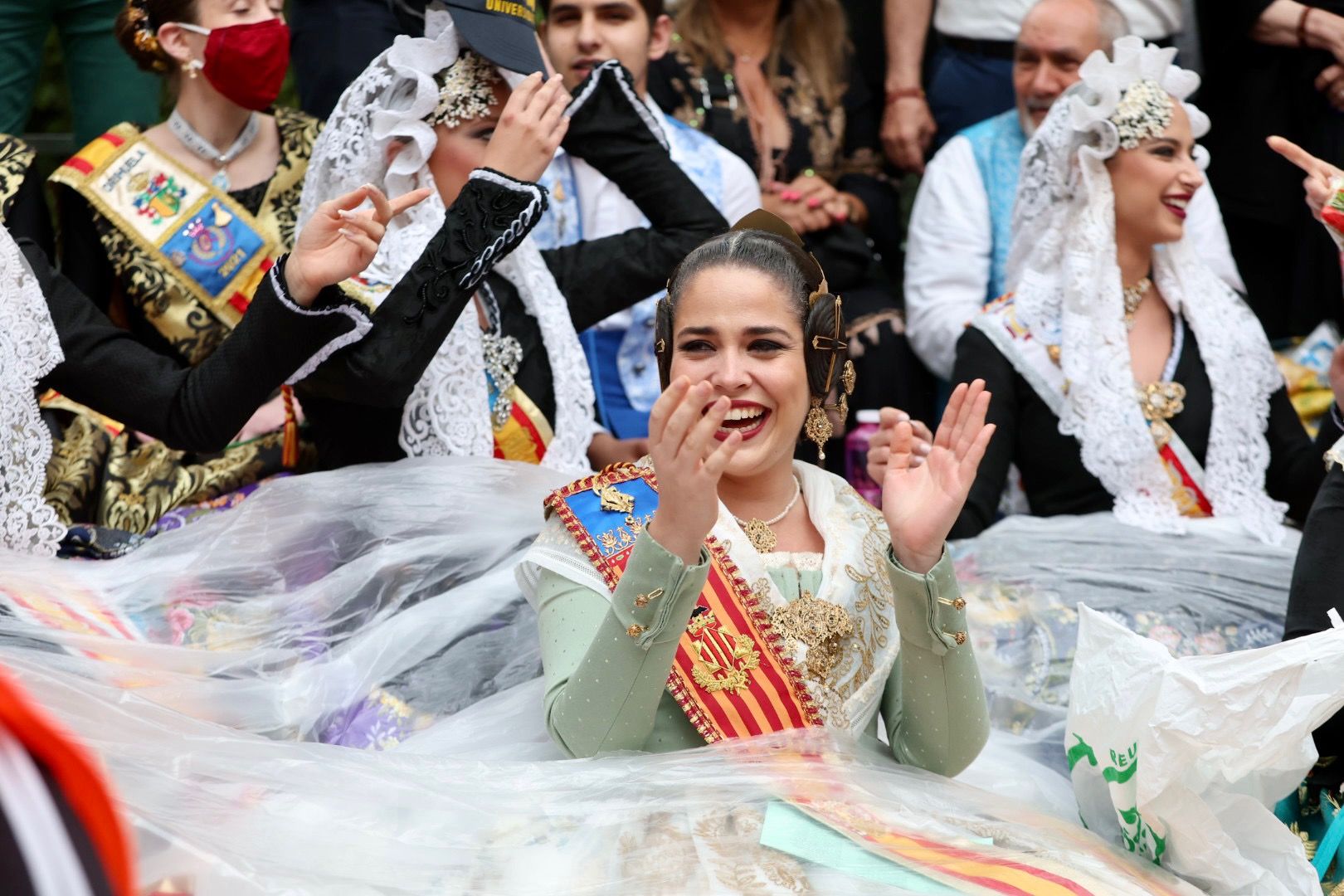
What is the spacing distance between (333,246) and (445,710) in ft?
3.22

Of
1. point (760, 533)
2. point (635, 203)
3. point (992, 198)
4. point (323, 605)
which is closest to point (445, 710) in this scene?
point (323, 605)

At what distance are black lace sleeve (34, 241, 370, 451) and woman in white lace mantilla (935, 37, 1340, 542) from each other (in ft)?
6.24

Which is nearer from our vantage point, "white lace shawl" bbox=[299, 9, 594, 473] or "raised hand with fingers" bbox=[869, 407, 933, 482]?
"raised hand with fingers" bbox=[869, 407, 933, 482]

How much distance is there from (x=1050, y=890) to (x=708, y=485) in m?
0.77

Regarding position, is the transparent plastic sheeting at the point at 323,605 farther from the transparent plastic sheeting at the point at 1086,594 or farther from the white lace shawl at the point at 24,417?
the transparent plastic sheeting at the point at 1086,594

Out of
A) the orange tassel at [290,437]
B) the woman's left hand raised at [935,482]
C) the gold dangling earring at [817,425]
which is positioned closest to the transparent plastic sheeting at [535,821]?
the woman's left hand raised at [935,482]

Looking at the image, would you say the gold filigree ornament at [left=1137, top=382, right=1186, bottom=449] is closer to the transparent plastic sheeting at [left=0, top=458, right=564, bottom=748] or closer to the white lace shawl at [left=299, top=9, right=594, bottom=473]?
the white lace shawl at [left=299, top=9, right=594, bottom=473]

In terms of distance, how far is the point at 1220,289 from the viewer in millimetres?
4840

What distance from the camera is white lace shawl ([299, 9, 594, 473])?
12.6 feet

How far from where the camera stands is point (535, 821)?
97.9 inches

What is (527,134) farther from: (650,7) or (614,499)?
(650,7)

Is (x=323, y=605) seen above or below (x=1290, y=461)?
above

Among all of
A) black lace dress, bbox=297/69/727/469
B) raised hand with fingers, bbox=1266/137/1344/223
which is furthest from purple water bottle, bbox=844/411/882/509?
raised hand with fingers, bbox=1266/137/1344/223

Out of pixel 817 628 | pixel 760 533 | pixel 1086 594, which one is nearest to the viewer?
pixel 817 628
